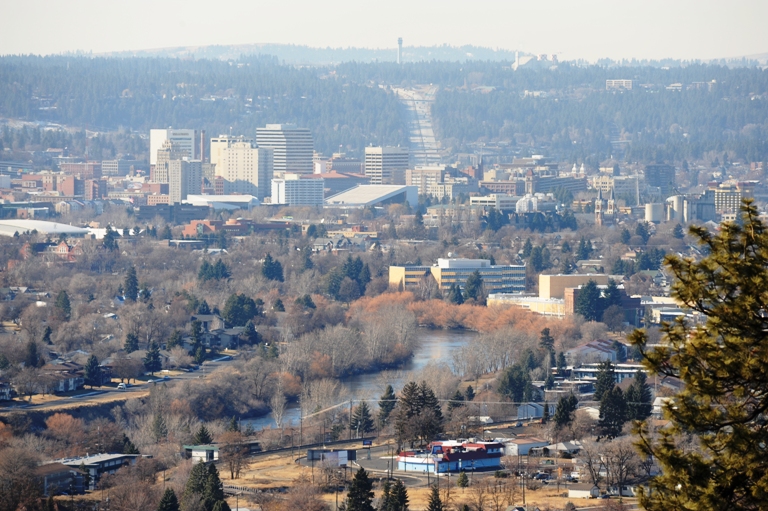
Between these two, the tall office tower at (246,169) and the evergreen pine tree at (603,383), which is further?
the tall office tower at (246,169)

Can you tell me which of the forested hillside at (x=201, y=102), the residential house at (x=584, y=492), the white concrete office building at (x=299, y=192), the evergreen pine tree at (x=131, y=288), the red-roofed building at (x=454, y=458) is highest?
the forested hillside at (x=201, y=102)

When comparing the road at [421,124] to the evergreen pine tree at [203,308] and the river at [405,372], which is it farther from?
the evergreen pine tree at [203,308]

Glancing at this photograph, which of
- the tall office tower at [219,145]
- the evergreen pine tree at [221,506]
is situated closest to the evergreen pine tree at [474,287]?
the evergreen pine tree at [221,506]

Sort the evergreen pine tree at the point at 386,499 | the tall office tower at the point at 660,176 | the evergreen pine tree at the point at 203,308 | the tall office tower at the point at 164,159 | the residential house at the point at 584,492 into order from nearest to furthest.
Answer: the evergreen pine tree at the point at 386,499, the residential house at the point at 584,492, the evergreen pine tree at the point at 203,308, the tall office tower at the point at 164,159, the tall office tower at the point at 660,176

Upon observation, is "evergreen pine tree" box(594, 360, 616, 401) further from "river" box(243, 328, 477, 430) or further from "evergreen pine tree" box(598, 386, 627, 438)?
"river" box(243, 328, 477, 430)

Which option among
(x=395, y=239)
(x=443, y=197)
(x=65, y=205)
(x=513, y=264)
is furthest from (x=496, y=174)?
(x=513, y=264)

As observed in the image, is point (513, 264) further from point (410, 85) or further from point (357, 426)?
point (410, 85)

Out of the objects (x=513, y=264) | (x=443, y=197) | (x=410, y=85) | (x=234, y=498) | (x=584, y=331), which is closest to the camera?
→ (x=234, y=498)
